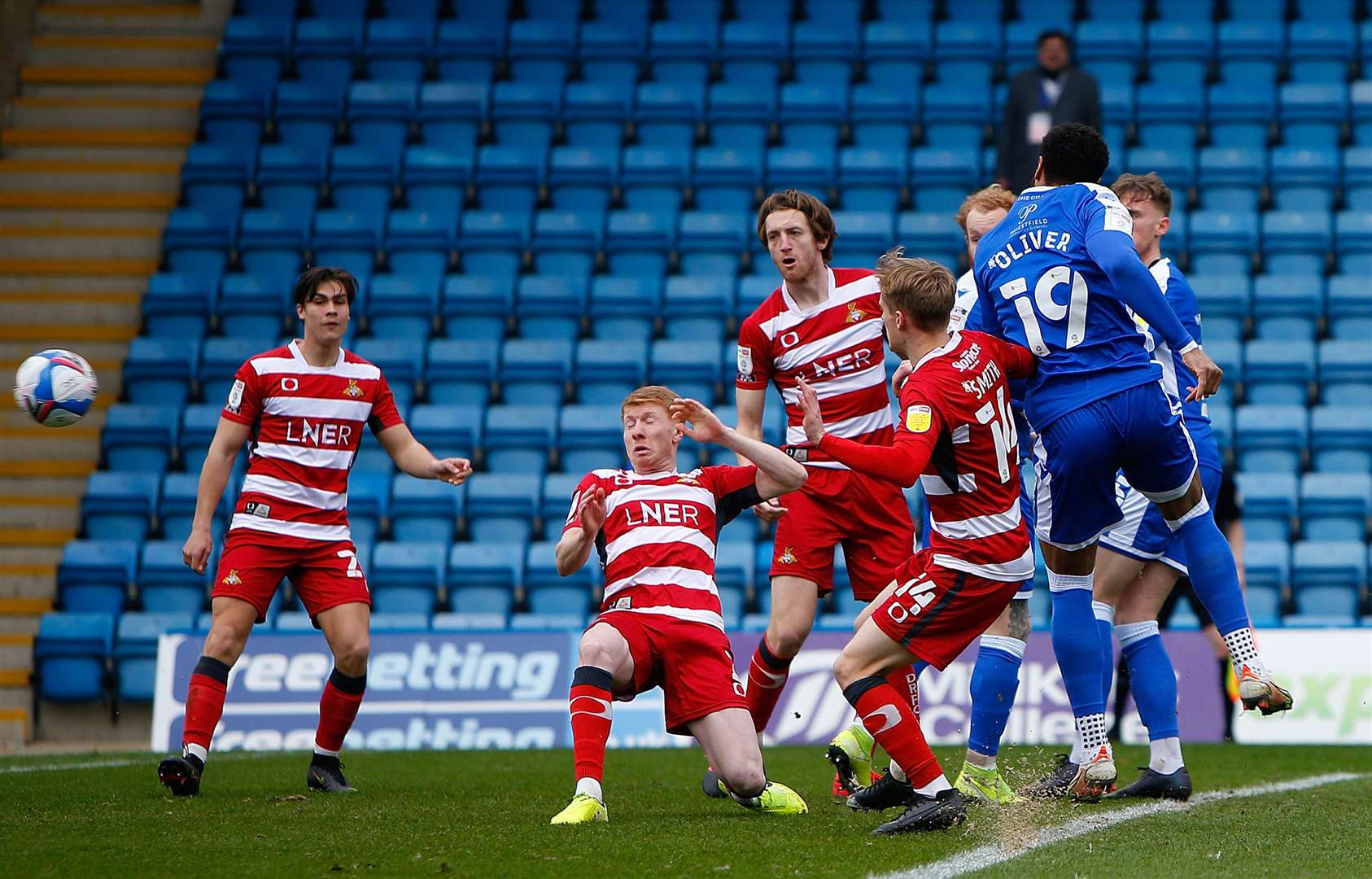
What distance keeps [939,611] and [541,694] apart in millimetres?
5460

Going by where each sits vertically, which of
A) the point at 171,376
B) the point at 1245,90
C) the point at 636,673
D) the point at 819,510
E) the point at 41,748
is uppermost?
the point at 1245,90

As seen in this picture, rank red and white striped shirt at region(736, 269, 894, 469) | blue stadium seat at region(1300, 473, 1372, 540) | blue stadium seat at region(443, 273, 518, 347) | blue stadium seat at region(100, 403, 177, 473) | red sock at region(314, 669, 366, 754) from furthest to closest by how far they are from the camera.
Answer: blue stadium seat at region(443, 273, 518, 347) < blue stadium seat at region(100, 403, 177, 473) < blue stadium seat at region(1300, 473, 1372, 540) < red sock at region(314, 669, 366, 754) < red and white striped shirt at region(736, 269, 894, 469)

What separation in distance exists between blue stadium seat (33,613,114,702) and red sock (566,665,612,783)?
6970 millimetres

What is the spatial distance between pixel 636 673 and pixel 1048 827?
1530mm

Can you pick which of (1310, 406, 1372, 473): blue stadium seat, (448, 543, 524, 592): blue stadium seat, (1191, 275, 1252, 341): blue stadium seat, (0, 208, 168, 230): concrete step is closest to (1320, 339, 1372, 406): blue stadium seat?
(1310, 406, 1372, 473): blue stadium seat

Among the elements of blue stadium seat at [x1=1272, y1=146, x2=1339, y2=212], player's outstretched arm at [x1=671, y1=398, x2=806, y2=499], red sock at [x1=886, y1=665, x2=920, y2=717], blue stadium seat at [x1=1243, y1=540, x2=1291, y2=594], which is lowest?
red sock at [x1=886, y1=665, x2=920, y2=717]

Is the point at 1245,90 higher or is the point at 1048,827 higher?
the point at 1245,90

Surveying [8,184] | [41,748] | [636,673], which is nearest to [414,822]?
[636,673]

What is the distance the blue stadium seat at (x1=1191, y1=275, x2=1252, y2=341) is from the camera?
1353 cm

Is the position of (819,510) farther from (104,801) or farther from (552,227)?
(552,227)

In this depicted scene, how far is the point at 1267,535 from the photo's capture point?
12008 mm

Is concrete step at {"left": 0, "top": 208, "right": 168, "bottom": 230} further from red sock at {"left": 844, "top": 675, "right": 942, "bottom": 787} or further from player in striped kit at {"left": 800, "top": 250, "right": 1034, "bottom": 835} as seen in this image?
red sock at {"left": 844, "top": 675, "right": 942, "bottom": 787}

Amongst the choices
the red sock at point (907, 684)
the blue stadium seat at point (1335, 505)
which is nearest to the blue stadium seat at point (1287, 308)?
the blue stadium seat at point (1335, 505)

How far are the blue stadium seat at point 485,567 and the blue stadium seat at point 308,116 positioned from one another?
19.1ft
